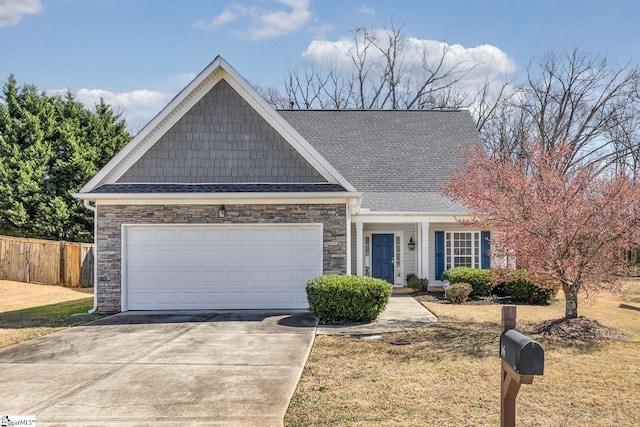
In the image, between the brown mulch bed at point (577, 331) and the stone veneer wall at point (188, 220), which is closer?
the brown mulch bed at point (577, 331)

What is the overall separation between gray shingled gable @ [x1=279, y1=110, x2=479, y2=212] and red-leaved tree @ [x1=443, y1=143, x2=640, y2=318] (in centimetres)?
649

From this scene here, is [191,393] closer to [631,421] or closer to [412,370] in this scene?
[412,370]

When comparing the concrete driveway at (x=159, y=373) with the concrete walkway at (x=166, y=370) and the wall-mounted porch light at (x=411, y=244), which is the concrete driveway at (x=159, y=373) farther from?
the wall-mounted porch light at (x=411, y=244)

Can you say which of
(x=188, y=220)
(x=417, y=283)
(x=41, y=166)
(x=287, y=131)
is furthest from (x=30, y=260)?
(x=417, y=283)

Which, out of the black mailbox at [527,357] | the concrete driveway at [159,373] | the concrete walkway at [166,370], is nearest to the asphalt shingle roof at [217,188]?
the concrete walkway at [166,370]

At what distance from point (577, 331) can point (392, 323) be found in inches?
138

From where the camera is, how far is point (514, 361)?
340 cm

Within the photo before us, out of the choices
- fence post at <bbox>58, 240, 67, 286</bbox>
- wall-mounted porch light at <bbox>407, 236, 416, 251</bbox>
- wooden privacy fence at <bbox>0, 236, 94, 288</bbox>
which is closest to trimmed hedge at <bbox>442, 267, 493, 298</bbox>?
wall-mounted porch light at <bbox>407, 236, 416, 251</bbox>

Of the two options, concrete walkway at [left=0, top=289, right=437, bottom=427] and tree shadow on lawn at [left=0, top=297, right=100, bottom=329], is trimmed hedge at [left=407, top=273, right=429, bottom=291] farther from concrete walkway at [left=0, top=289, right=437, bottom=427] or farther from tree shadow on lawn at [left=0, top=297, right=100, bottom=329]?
tree shadow on lawn at [left=0, top=297, right=100, bottom=329]

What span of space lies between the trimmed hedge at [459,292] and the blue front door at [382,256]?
3.60 metres

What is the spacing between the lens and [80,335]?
368 inches

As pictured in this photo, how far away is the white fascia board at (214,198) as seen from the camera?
38.2 feet

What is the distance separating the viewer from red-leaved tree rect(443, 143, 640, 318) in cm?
914

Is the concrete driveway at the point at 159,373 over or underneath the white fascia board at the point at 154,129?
underneath
